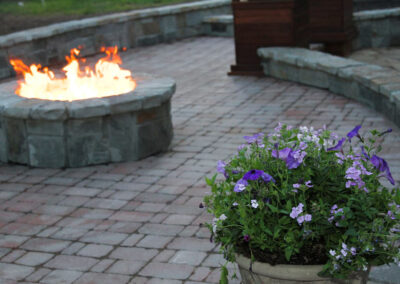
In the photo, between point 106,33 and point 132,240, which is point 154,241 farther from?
point 106,33

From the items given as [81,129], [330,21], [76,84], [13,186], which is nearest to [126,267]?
[13,186]

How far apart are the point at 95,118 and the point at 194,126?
166 cm

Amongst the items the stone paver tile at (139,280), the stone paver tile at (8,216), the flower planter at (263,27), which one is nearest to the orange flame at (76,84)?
the stone paver tile at (8,216)

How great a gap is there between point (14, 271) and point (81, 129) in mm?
2134

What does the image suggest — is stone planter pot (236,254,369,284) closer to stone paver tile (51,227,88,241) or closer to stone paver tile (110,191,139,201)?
stone paver tile (51,227,88,241)

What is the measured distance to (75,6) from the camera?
57.5ft

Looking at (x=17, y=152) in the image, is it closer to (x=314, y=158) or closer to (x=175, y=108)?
(x=175, y=108)

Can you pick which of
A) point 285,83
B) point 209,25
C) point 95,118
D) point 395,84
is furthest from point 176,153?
point 209,25

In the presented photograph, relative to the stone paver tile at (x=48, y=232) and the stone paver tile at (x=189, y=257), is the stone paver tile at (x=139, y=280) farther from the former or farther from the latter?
the stone paver tile at (x=48, y=232)

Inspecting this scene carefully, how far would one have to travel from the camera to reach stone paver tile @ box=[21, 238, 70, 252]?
14.8 ft

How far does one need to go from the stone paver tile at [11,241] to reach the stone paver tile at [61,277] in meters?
0.59

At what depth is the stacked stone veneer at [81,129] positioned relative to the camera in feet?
19.7

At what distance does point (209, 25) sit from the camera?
14.6 metres

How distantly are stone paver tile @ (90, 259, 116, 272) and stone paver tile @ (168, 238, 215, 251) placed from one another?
1.43 feet
